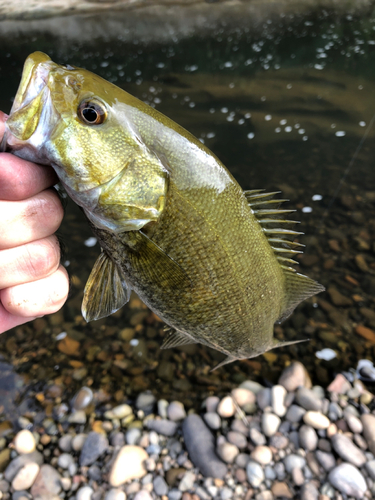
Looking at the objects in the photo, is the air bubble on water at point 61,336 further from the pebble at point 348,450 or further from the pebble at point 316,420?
the pebble at point 348,450

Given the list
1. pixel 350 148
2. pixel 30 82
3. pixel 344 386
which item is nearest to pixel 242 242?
pixel 30 82

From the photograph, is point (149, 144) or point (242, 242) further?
point (242, 242)

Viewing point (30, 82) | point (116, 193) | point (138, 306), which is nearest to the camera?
point (30, 82)

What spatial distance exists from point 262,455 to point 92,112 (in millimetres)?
2369

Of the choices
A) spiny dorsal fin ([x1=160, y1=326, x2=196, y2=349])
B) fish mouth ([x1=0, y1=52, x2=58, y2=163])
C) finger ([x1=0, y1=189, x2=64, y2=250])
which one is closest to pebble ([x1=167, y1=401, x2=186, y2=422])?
spiny dorsal fin ([x1=160, y1=326, x2=196, y2=349])

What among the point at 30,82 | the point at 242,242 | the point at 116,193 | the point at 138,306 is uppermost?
the point at 30,82

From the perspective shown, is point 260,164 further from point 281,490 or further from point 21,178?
point 21,178

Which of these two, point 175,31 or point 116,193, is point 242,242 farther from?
point 175,31

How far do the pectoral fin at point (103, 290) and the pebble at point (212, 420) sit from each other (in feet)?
5.23

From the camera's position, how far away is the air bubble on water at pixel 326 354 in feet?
9.94

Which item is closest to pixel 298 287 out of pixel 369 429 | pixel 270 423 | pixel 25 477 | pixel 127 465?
pixel 270 423

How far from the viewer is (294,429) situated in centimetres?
257

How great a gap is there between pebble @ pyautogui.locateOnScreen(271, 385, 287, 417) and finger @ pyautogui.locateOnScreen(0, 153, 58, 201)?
2311mm

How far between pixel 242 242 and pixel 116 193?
0.52 m
